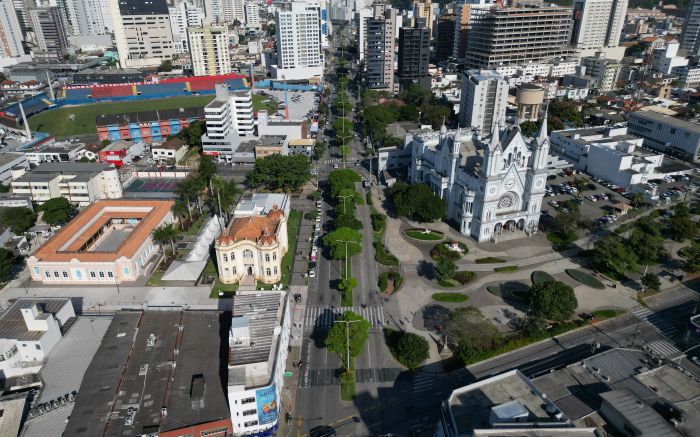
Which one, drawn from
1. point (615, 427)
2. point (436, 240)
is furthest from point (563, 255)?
→ point (615, 427)

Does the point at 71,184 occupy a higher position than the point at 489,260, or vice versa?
the point at 71,184

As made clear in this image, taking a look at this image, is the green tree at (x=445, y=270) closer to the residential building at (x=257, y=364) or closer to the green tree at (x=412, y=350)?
the green tree at (x=412, y=350)

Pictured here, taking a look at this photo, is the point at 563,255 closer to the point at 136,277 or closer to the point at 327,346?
the point at 327,346

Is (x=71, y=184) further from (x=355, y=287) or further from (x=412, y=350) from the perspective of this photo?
(x=412, y=350)

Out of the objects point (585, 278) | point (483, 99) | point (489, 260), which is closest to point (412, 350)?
point (489, 260)

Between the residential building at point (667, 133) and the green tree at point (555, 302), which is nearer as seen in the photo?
the green tree at point (555, 302)

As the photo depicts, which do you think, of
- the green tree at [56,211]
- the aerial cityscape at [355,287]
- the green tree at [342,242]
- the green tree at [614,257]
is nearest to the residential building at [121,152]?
the aerial cityscape at [355,287]
